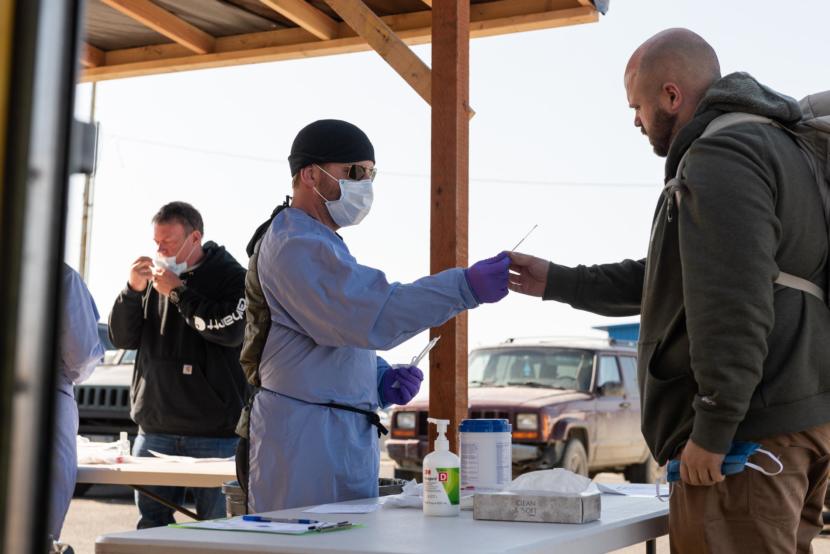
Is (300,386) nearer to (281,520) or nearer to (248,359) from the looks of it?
(248,359)

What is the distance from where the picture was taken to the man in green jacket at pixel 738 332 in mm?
2188

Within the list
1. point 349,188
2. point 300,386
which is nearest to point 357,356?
point 300,386

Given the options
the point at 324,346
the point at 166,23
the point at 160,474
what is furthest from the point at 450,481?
the point at 166,23

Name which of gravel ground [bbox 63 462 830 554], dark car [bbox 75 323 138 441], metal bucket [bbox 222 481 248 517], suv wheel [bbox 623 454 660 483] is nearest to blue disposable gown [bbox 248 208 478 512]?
metal bucket [bbox 222 481 248 517]

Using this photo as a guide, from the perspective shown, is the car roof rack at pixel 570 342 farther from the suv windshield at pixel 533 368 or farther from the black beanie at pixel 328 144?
the black beanie at pixel 328 144

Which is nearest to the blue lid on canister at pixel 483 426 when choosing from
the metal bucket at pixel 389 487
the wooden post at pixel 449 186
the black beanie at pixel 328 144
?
the metal bucket at pixel 389 487

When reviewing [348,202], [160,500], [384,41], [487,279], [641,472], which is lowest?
[641,472]

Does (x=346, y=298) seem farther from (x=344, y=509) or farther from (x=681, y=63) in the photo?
(x=681, y=63)

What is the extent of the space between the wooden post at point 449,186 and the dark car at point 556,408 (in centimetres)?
673

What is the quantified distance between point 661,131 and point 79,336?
236 cm

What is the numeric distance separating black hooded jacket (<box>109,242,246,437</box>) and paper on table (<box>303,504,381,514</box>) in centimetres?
241

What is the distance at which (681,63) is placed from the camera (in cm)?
256

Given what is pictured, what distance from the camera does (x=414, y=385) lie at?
3.32 m

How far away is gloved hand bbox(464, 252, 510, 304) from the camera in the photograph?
9.93ft
